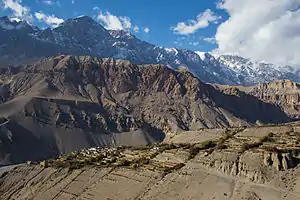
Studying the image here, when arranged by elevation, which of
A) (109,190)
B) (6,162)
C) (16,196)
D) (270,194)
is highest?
(270,194)

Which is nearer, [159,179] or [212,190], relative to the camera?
[212,190]

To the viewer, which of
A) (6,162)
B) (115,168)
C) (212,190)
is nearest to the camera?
(212,190)

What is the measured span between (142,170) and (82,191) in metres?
13.2

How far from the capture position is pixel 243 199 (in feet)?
200

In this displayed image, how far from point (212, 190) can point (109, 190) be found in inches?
874

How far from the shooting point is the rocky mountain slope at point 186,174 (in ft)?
213

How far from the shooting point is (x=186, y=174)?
242ft

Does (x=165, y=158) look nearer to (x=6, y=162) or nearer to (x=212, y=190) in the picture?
(x=212, y=190)

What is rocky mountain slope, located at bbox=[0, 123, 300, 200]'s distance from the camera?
6500 centimetres

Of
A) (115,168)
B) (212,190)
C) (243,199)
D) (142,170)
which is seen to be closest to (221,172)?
(212,190)

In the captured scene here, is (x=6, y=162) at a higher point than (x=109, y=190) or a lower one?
lower

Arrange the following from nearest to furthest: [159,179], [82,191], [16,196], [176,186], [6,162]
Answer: [176,186] < [159,179] < [82,191] < [16,196] < [6,162]

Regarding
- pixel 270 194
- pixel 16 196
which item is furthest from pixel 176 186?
pixel 16 196

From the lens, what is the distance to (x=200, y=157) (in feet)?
261
